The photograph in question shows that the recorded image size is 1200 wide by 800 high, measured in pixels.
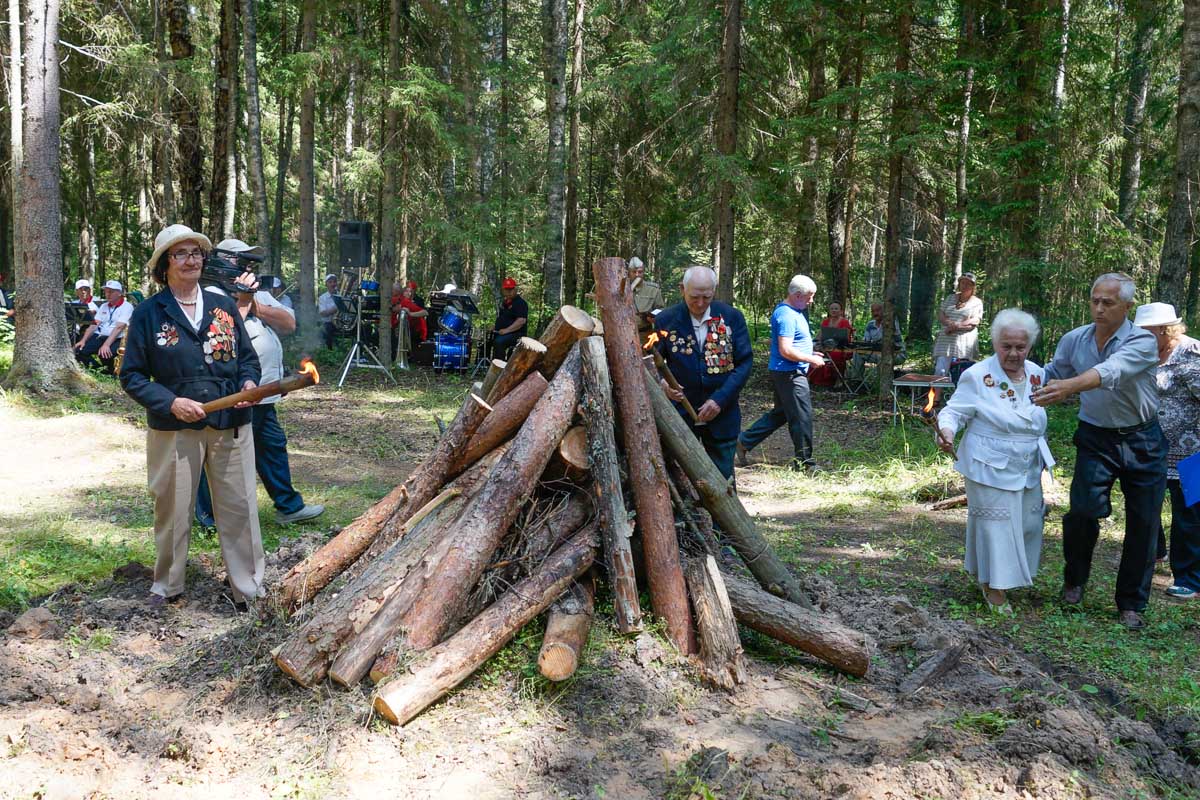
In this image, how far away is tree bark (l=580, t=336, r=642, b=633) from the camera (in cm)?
429

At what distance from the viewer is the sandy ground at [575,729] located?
336 cm

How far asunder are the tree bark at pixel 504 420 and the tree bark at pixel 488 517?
7.0 inches

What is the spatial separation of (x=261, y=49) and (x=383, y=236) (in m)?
11.3

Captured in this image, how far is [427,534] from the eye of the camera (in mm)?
4609

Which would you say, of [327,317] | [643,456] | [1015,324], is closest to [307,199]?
[327,317]

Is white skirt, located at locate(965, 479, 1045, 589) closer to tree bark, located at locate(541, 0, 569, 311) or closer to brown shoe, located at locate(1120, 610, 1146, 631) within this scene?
brown shoe, located at locate(1120, 610, 1146, 631)

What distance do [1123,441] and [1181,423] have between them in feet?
2.81

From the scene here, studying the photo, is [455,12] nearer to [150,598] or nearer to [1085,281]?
[1085,281]

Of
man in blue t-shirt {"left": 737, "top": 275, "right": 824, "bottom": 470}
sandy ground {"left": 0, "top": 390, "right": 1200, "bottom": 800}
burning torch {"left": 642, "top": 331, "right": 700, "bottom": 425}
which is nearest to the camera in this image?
sandy ground {"left": 0, "top": 390, "right": 1200, "bottom": 800}

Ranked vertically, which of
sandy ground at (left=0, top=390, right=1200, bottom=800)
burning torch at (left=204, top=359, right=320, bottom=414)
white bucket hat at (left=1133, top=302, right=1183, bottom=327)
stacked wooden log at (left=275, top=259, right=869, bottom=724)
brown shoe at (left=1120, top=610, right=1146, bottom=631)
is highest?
white bucket hat at (left=1133, top=302, right=1183, bottom=327)

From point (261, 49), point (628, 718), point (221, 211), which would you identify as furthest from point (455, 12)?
point (628, 718)

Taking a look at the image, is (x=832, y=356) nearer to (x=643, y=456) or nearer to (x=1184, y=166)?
(x=1184, y=166)

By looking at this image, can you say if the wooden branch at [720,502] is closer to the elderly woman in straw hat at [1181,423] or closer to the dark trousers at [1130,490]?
the dark trousers at [1130,490]

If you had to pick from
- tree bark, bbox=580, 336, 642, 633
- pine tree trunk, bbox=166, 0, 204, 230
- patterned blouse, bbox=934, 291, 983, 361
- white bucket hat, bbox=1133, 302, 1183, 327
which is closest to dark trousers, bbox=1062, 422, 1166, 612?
white bucket hat, bbox=1133, 302, 1183, 327
